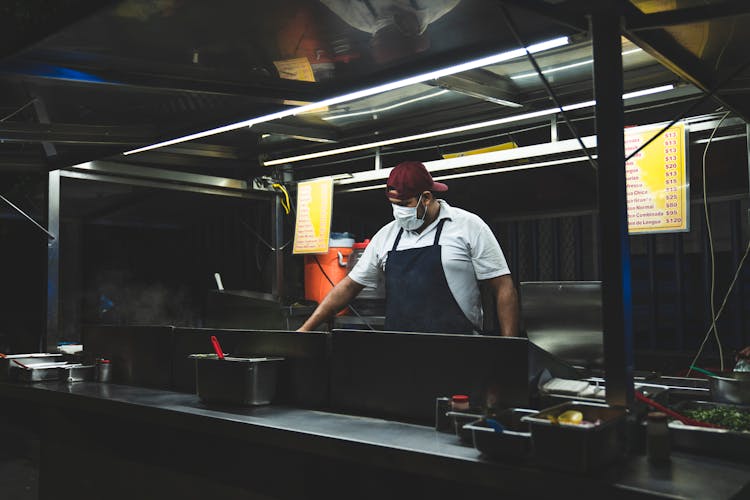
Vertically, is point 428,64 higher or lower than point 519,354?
higher

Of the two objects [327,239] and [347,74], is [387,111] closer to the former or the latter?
[347,74]

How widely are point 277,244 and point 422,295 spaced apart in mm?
2093

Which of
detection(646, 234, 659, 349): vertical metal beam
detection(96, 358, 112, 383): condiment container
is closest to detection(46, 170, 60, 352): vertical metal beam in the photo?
detection(96, 358, 112, 383): condiment container

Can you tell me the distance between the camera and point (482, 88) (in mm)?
3016

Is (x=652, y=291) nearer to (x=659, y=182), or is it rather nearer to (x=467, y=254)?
(x=659, y=182)

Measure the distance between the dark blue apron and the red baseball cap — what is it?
0.70 feet

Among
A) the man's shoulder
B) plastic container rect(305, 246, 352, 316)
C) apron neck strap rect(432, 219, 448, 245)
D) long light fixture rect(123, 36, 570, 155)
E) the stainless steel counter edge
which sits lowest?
the stainless steel counter edge

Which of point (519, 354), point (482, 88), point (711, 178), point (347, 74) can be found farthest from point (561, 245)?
point (519, 354)

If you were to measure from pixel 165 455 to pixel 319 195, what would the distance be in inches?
99.0

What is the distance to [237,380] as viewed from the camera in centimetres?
251

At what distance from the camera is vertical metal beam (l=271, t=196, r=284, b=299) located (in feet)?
17.3

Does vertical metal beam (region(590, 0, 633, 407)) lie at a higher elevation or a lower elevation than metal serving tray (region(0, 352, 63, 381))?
higher

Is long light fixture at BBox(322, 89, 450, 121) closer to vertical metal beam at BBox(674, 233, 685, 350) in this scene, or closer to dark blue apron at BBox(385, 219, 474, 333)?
dark blue apron at BBox(385, 219, 474, 333)

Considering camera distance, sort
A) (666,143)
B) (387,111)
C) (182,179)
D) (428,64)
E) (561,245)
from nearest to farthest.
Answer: (428,64) < (666,143) < (387,111) < (182,179) < (561,245)
